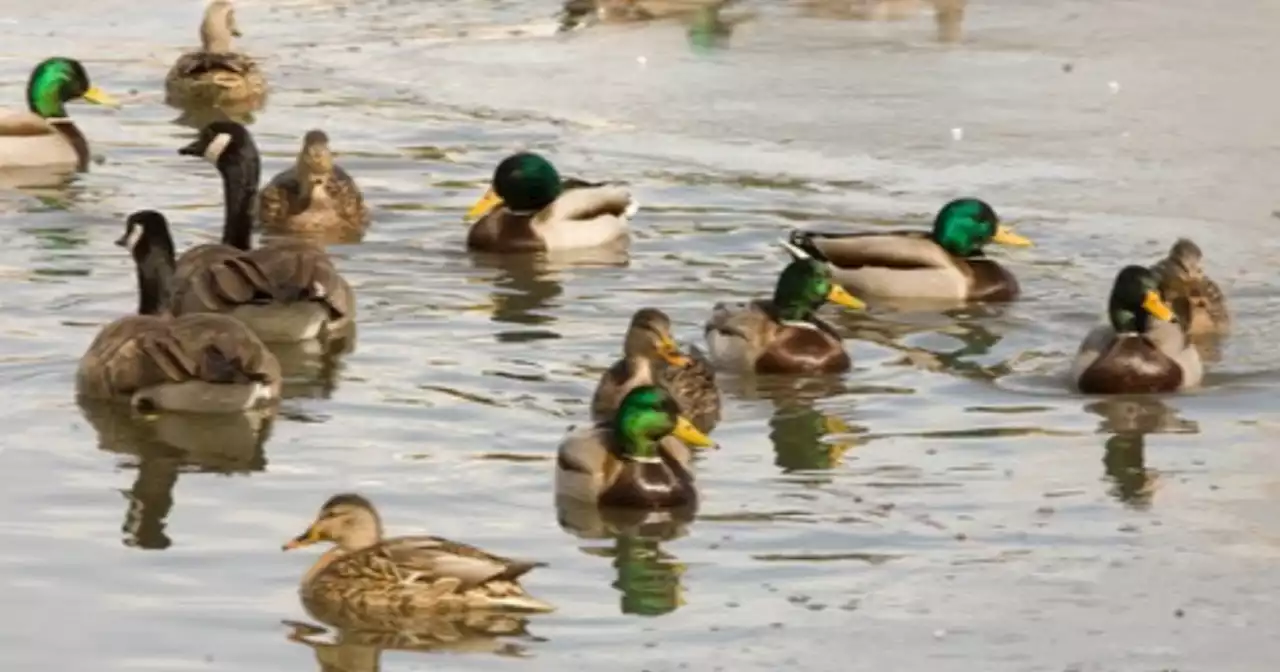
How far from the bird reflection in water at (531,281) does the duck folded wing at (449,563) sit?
4.42 meters

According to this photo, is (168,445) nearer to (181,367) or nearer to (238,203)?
(181,367)

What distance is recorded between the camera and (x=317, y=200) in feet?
55.2

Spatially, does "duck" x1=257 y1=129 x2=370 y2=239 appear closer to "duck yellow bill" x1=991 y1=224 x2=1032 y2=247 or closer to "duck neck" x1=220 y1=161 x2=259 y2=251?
"duck neck" x1=220 y1=161 x2=259 y2=251

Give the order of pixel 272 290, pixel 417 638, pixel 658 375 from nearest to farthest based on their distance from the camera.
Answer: pixel 417 638 → pixel 658 375 → pixel 272 290

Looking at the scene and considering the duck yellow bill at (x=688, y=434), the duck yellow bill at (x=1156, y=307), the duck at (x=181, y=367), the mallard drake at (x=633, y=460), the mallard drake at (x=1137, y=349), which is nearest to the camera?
the mallard drake at (x=633, y=460)

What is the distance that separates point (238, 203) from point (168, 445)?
392 centimetres

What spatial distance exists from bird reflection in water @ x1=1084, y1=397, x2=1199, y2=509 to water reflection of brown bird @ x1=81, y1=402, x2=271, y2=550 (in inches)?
126

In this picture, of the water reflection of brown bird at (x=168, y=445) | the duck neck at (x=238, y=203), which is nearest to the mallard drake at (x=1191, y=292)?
Result: the water reflection of brown bird at (x=168, y=445)

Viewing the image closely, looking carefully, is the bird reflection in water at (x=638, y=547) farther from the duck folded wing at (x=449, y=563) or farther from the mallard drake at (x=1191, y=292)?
the mallard drake at (x=1191, y=292)

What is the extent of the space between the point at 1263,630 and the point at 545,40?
14247mm

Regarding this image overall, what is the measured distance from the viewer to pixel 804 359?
13641mm

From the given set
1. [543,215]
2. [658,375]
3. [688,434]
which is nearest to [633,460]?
[688,434]

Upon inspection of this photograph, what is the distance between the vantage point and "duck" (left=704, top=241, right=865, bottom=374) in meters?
13.7

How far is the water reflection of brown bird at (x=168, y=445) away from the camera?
11250 millimetres
